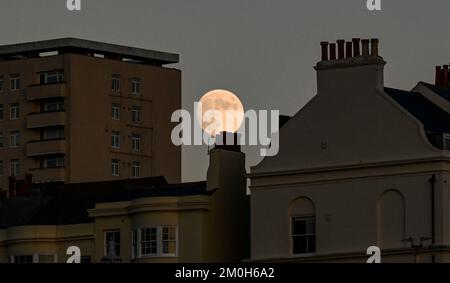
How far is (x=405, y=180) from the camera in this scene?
104250 mm

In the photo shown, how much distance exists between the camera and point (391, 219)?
104375 mm

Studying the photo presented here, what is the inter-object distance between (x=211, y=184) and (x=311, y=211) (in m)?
6.77

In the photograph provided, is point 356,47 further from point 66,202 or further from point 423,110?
point 66,202

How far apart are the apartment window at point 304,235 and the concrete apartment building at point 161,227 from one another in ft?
16.9

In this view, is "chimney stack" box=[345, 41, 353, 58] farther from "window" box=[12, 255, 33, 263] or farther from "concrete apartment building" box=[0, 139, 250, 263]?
"window" box=[12, 255, 33, 263]

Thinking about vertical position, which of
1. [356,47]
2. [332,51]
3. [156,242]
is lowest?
[156,242]

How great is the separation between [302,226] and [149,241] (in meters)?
8.33

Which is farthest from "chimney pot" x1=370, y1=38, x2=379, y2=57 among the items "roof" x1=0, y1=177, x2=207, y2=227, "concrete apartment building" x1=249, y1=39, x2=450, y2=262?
"roof" x1=0, y1=177, x2=207, y2=227

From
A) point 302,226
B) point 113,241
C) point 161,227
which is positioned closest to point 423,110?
point 302,226

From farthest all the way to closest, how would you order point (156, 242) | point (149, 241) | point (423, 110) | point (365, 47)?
1. point (149, 241)
2. point (156, 242)
3. point (423, 110)
4. point (365, 47)

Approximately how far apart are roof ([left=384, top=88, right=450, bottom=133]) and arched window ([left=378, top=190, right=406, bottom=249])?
3.58 meters
